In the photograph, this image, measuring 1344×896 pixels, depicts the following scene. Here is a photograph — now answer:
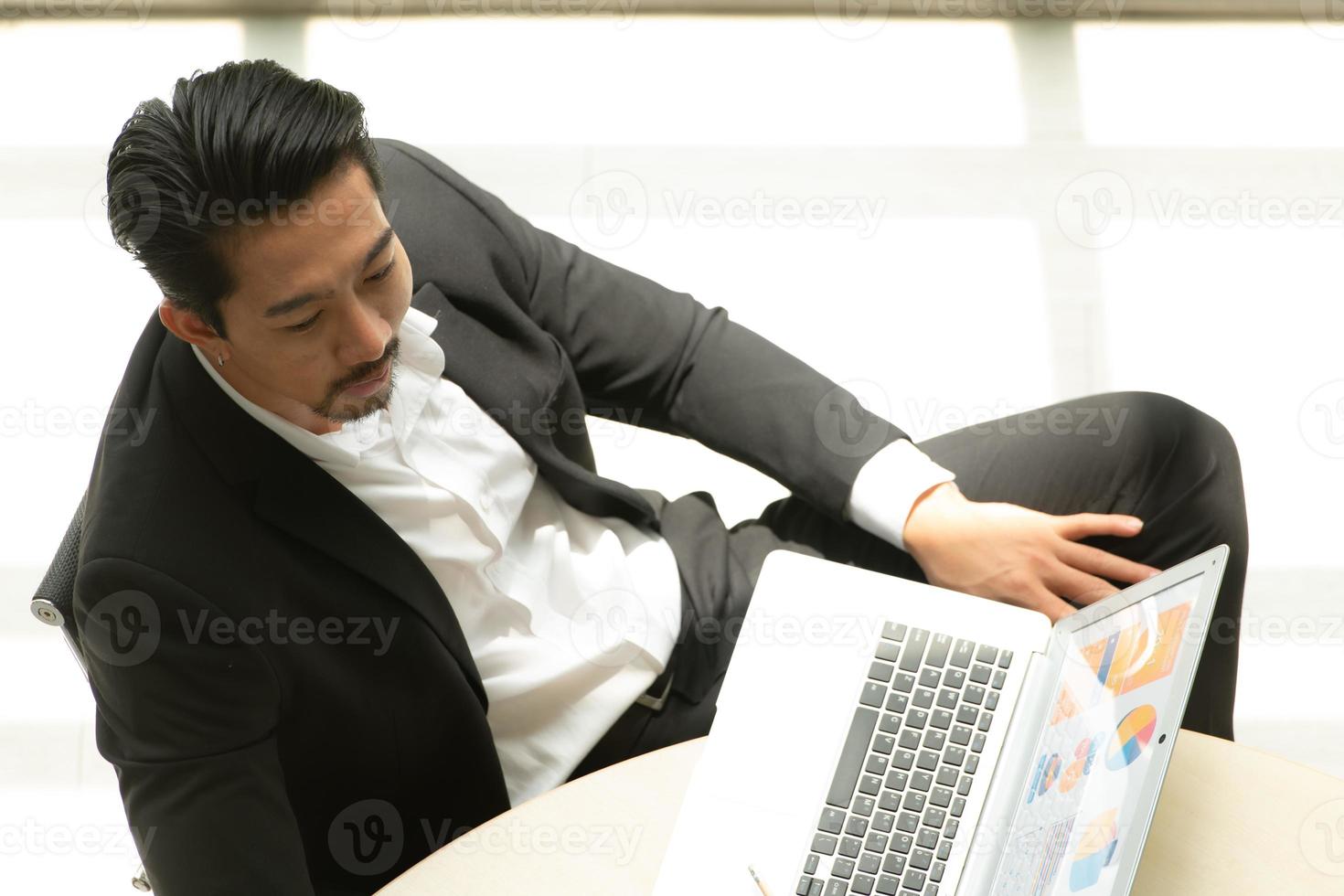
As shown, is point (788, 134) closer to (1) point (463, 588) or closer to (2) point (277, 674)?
(1) point (463, 588)

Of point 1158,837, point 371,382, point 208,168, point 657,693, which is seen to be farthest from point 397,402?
point 1158,837

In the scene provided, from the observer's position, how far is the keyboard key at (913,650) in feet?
4.31

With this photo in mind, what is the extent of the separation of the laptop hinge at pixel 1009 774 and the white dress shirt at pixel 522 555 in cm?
30

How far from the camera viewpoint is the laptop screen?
110 centimetres

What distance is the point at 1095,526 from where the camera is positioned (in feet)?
4.88

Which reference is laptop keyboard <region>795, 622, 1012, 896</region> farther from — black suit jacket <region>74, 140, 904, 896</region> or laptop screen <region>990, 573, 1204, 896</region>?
black suit jacket <region>74, 140, 904, 896</region>

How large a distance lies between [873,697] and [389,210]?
A: 780mm

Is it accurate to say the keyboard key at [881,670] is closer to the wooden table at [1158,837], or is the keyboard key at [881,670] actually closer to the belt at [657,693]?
the wooden table at [1158,837]

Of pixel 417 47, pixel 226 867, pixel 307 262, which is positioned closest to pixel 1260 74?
pixel 417 47

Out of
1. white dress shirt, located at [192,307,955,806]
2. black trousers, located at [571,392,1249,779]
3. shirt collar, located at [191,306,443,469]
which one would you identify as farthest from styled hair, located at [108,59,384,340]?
black trousers, located at [571,392,1249,779]

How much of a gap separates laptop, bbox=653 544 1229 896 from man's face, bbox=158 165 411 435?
1.58 feet

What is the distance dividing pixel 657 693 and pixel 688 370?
41 centimetres

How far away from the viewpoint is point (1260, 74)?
270 cm

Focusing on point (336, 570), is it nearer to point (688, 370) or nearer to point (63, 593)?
point (63, 593)
